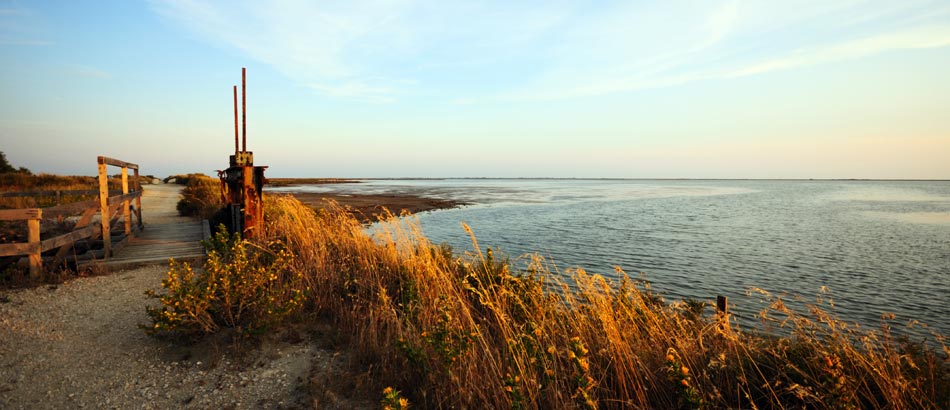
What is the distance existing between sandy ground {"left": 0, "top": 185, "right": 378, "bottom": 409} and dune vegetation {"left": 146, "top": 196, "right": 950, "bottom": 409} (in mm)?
319

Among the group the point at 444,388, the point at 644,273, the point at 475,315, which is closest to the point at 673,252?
the point at 644,273

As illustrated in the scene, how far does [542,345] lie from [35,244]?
8316mm

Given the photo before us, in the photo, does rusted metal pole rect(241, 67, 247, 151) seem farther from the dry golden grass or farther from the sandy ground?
the dry golden grass

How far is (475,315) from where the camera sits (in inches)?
234

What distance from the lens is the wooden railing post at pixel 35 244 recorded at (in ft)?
23.4

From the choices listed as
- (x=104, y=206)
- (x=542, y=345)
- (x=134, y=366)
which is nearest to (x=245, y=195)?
(x=104, y=206)

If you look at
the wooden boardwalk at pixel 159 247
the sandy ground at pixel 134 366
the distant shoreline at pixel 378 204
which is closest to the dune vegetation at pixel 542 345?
the sandy ground at pixel 134 366

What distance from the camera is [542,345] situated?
4.44 meters

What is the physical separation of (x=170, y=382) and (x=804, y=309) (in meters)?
10.6

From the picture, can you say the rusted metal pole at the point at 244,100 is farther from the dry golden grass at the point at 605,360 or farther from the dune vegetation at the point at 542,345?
the dry golden grass at the point at 605,360

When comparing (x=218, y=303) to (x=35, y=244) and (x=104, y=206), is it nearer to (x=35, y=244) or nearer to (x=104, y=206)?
(x=35, y=244)

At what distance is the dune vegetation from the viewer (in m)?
3.40

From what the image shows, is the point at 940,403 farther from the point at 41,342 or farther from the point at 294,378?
the point at 41,342

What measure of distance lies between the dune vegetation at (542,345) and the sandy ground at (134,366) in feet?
1.05
